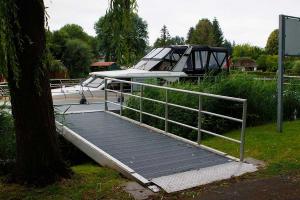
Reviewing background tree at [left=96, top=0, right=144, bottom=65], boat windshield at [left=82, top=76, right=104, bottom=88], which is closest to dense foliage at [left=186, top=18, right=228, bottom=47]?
boat windshield at [left=82, top=76, right=104, bottom=88]

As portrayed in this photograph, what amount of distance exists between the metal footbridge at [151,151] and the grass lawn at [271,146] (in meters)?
0.45

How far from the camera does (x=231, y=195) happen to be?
6.13 meters

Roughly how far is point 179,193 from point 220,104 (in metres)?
5.27

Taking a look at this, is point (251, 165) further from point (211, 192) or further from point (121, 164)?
point (121, 164)

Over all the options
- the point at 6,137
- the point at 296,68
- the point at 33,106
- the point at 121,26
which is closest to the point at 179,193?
the point at 33,106

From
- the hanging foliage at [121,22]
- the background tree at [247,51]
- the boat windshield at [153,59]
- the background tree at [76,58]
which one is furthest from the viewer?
the background tree at [247,51]

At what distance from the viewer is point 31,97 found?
→ 21.1ft

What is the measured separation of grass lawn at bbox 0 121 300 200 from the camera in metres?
6.25

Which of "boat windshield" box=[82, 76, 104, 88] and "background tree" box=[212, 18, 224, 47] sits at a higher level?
"background tree" box=[212, 18, 224, 47]

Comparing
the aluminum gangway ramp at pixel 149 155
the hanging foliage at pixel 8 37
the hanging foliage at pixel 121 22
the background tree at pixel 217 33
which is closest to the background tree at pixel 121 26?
the hanging foliage at pixel 121 22

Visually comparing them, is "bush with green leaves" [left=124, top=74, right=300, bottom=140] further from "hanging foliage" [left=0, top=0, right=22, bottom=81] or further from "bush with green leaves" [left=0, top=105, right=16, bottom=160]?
"hanging foliage" [left=0, top=0, right=22, bottom=81]

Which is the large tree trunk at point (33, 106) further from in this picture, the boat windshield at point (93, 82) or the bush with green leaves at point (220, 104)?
the boat windshield at point (93, 82)

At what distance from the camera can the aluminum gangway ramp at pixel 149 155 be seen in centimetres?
699

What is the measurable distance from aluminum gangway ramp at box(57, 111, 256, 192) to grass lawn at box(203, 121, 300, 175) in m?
0.47
